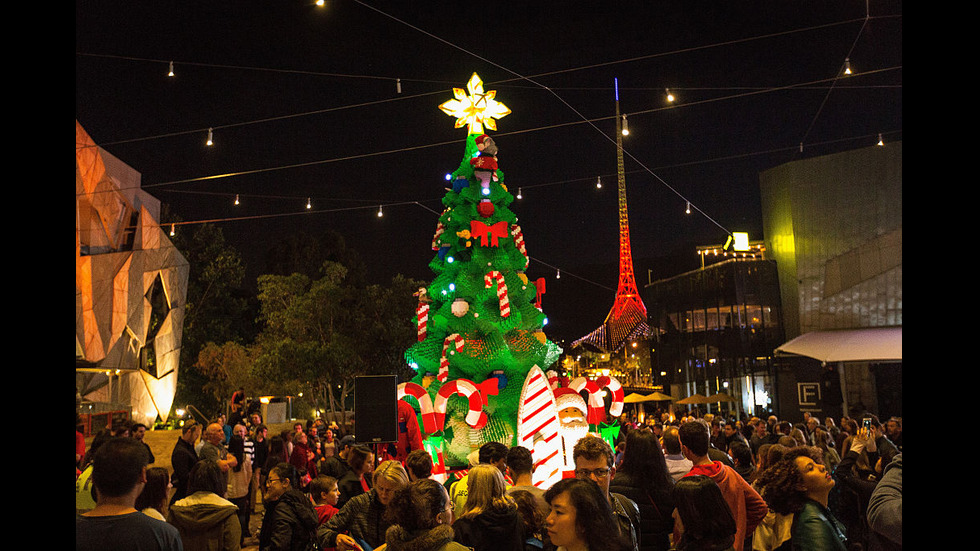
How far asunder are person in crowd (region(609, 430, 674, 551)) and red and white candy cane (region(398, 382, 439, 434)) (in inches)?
262

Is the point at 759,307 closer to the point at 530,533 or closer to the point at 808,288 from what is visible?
the point at 808,288

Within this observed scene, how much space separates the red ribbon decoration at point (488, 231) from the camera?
42.1 ft

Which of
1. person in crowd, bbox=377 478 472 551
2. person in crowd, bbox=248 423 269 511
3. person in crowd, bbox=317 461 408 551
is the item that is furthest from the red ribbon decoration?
person in crowd, bbox=377 478 472 551

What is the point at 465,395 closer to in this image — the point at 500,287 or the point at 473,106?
the point at 500,287

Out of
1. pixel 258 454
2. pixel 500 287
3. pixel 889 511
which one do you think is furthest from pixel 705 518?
pixel 258 454

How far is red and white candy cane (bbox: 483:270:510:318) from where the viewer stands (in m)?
12.7

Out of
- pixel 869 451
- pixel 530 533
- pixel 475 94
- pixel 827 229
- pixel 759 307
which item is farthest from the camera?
pixel 759 307

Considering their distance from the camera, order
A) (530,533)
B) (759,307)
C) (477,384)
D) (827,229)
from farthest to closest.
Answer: (759,307), (827,229), (477,384), (530,533)

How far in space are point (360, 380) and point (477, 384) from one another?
4.21m

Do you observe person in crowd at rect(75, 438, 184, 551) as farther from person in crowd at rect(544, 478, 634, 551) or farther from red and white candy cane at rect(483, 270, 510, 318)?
red and white candy cane at rect(483, 270, 510, 318)

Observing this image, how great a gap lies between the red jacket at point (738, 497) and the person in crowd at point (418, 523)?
6.05ft

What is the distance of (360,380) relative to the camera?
8453 millimetres
